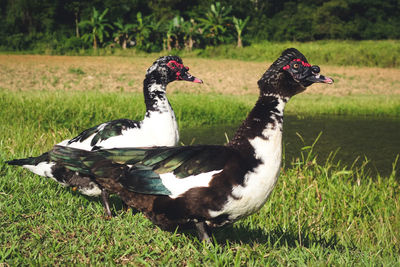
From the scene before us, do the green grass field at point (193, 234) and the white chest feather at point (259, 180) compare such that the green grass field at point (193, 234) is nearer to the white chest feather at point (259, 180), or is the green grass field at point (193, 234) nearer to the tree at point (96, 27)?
the white chest feather at point (259, 180)

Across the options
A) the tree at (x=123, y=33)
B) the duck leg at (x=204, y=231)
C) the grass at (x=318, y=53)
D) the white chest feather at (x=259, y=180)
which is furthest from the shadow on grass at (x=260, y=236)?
the tree at (x=123, y=33)

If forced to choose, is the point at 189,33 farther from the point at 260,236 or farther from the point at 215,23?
the point at 260,236

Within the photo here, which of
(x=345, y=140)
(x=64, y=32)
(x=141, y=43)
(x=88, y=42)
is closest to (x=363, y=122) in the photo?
(x=345, y=140)

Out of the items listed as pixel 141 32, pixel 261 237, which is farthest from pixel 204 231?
pixel 141 32

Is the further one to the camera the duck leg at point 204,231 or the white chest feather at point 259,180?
the duck leg at point 204,231

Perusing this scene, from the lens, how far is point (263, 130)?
2.56m

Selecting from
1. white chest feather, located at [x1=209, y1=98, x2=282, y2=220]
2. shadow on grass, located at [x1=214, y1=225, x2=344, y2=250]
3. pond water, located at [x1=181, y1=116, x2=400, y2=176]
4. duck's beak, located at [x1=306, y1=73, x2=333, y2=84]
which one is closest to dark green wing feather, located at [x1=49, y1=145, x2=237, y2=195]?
white chest feather, located at [x1=209, y1=98, x2=282, y2=220]

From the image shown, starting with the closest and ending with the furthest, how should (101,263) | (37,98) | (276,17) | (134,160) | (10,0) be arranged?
1. (101,263)
2. (134,160)
3. (37,98)
4. (10,0)
5. (276,17)

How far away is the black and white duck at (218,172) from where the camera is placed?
2.43 metres

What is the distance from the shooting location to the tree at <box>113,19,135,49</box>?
29481 mm

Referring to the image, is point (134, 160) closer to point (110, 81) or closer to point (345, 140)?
point (345, 140)

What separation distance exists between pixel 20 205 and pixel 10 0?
3344 centimetres

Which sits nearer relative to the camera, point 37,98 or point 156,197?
point 156,197

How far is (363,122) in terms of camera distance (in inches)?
442
